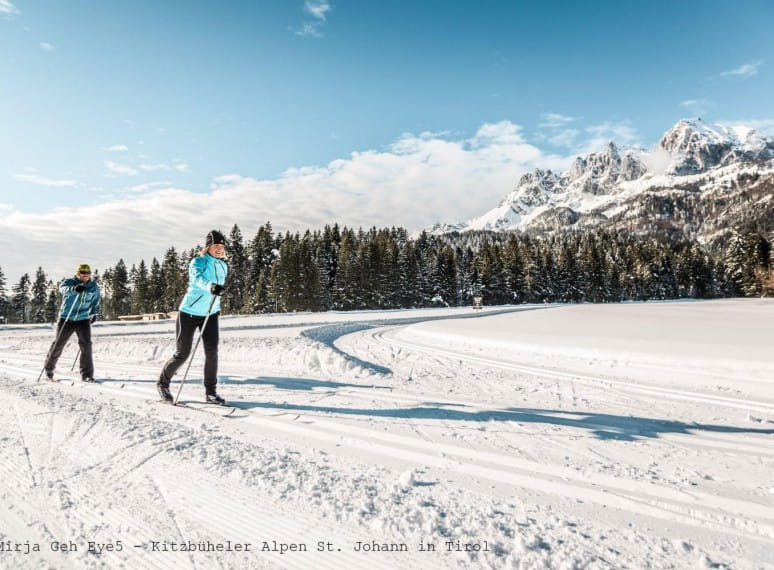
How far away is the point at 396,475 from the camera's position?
3.00 metres

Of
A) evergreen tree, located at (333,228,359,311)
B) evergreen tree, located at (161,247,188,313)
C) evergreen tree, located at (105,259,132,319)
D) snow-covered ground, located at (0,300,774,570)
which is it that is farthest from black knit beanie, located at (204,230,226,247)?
evergreen tree, located at (105,259,132,319)

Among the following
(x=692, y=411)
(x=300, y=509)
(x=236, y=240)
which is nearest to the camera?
(x=300, y=509)

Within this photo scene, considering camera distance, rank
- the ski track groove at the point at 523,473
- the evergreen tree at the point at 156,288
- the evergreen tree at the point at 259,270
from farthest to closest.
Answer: the evergreen tree at the point at 156,288
the evergreen tree at the point at 259,270
the ski track groove at the point at 523,473

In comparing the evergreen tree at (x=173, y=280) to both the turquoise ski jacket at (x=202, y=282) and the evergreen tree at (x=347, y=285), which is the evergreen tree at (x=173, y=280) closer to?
the evergreen tree at (x=347, y=285)

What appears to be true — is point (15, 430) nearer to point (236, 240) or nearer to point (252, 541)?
point (252, 541)

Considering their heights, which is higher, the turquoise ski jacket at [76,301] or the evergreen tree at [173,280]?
the evergreen tree at [173,280]

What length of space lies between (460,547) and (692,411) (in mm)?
4425

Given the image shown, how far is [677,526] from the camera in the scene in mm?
2312

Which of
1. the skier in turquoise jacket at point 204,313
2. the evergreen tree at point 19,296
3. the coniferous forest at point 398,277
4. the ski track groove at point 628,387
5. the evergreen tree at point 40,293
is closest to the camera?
the ski track groove at point 628,387

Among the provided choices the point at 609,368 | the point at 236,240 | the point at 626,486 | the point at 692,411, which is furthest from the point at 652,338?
the point at 236,240

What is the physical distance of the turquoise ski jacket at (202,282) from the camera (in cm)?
527

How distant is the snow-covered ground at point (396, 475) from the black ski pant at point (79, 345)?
664 mm

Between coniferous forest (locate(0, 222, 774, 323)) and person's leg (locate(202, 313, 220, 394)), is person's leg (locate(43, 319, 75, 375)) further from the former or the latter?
coniferous forest (locate(0, 222, 774, 323))

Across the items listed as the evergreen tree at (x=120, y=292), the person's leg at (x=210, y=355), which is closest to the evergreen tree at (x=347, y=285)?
the evergreen tree at (x=120, y=292)
